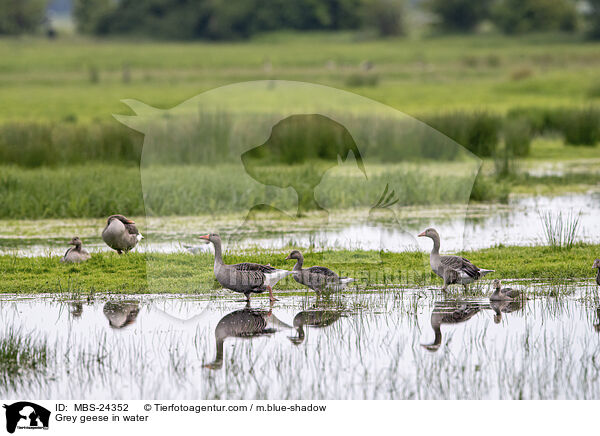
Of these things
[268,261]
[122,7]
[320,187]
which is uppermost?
[122,7]

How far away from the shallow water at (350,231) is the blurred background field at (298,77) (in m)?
0.64

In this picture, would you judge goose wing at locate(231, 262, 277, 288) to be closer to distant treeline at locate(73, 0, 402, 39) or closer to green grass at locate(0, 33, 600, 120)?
green grass at locate(0, 33, 600, 120)

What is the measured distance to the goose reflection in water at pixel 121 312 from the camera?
6740 millimetres

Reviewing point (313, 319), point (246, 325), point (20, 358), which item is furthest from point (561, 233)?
point (20, 358)

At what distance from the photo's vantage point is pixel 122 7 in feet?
235

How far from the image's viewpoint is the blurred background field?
13.9 m

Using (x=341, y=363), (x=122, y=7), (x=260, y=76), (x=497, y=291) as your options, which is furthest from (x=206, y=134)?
(x=122, y=7)

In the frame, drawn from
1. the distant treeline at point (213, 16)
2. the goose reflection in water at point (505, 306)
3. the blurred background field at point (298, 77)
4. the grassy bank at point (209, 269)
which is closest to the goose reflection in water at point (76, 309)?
the grassy bank at point (209, 269)

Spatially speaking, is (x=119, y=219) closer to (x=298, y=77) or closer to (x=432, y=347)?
(x=432, y=347)

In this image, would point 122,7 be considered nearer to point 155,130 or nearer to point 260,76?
point 260,76

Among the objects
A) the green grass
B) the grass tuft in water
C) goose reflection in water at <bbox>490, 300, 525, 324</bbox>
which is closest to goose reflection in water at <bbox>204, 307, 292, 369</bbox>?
goose reflection in water at <bbox>490, 300, 525, 324</bbox>

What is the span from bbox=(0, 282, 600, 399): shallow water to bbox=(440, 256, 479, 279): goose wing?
0.22m

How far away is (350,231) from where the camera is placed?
10.6m

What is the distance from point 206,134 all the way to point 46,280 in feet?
21.0
